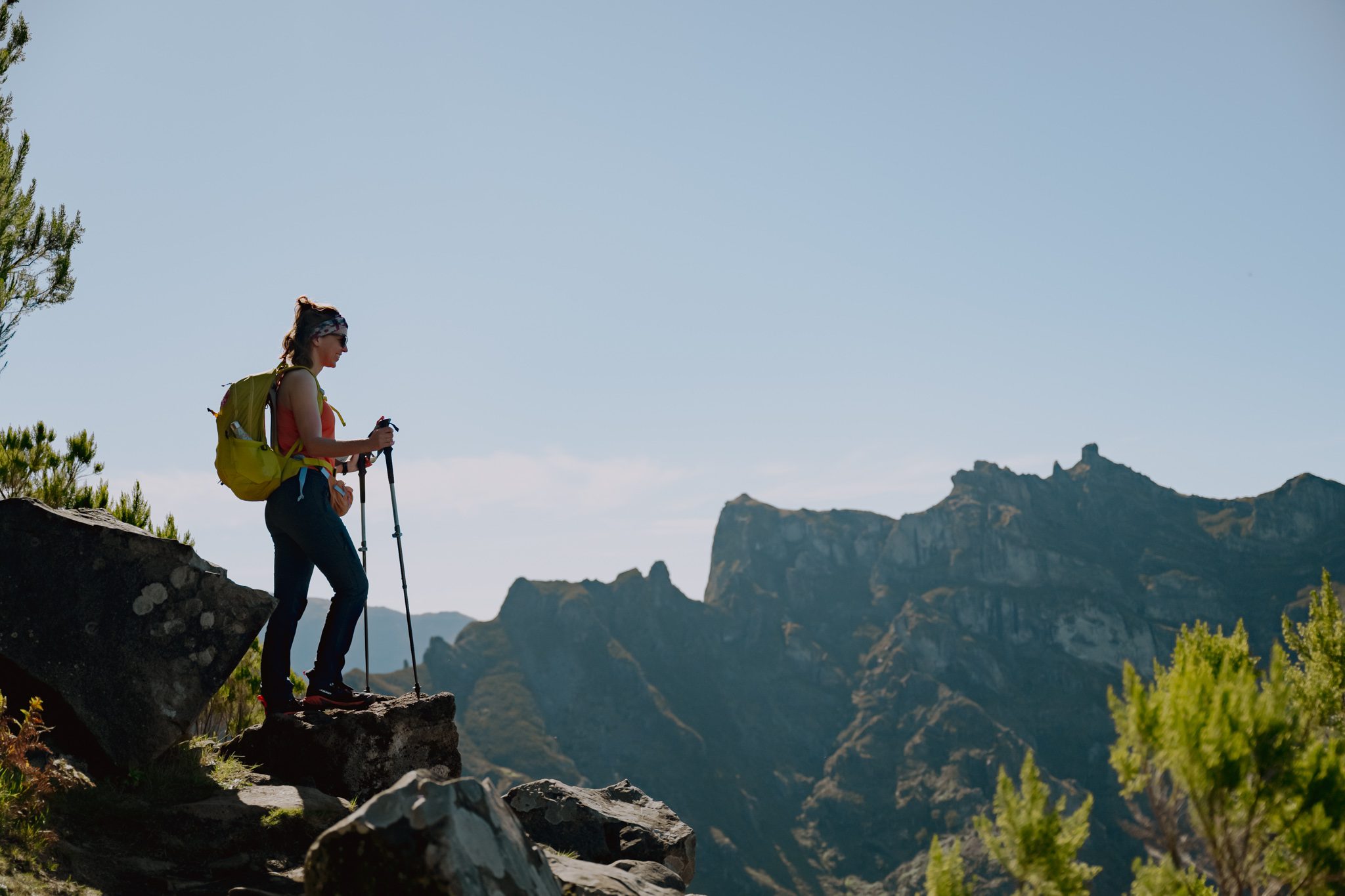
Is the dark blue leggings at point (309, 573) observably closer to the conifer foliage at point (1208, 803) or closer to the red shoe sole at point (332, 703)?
the red shoe sole at point (332, 703)

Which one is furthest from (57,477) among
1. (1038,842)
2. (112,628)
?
(1038,842)

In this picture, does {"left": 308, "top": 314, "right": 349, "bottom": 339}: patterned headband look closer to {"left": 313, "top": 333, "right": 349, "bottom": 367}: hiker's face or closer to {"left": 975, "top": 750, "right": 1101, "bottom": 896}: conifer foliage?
{"left": 313, "top": 333, "right": 349, "bottom": 367}: hiker's face

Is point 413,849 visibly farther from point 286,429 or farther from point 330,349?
point 330,349

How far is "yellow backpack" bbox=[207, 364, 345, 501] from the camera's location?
849 cm

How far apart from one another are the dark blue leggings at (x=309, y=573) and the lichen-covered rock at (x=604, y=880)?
2883 mm

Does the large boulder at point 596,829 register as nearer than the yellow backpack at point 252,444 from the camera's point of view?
No

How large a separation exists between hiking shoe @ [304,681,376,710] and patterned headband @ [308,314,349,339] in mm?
3579

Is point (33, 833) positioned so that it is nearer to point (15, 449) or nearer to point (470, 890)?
point (470, 890)

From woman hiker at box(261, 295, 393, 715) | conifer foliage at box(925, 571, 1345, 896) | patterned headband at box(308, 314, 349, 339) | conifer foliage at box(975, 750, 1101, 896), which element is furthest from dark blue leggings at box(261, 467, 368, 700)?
conifer foliage at box(925, 571, 1345, 896)

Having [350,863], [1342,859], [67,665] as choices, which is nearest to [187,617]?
[67,665]

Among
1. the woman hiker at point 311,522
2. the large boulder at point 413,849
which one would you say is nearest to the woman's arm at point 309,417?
the woman hiker at point 311,522

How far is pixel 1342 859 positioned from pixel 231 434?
9.09 m

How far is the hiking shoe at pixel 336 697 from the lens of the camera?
9461 mm

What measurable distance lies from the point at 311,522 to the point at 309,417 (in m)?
1.00
